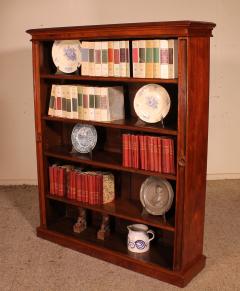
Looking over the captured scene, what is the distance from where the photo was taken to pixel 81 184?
9.57ft

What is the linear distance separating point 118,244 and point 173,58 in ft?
4.09

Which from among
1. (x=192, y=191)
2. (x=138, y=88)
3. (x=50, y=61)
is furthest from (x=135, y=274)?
(x=50, y=61)

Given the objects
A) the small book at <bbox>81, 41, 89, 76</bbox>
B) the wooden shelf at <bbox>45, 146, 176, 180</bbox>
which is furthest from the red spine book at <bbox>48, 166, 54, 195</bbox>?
the small book at <bbox>81, 41, 89, 76</bbox>

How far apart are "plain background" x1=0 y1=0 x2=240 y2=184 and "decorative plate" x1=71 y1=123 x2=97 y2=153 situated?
1.28m

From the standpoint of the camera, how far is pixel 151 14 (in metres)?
3.94

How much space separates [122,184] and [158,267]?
25.1 inches

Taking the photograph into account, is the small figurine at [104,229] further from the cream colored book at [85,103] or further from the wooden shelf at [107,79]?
the wooden shelf at [107,79]

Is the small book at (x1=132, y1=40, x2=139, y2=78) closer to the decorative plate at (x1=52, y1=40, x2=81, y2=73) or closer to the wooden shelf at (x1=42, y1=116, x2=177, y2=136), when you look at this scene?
the wooden shelf at (x1=42, y1=116, x2=177, y2=136)

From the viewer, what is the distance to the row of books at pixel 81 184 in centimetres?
285

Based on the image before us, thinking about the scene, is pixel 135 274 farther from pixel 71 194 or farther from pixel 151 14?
pixel 151 14

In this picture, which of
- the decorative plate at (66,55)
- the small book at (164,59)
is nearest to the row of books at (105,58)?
the decorative plate at (66,55)

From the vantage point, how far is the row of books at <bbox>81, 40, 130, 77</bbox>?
254 cm

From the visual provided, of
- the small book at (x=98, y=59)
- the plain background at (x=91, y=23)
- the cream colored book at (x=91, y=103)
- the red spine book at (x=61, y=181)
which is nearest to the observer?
the small book at (x=98, y=59)

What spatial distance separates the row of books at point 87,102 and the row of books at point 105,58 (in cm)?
11
